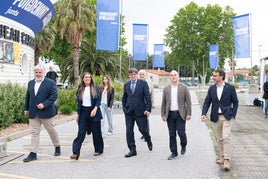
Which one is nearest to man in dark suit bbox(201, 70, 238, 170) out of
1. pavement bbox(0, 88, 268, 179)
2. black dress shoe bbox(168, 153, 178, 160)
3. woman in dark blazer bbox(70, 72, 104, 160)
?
pavement bbox(0, 88, 268, 179)

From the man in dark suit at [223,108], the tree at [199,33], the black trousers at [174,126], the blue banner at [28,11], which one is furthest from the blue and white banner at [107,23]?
the tree at [199,33]

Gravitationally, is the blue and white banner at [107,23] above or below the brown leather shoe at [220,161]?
above

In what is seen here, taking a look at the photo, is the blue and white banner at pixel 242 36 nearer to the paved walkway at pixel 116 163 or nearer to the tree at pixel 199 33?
the paved walkway at pixel 116 163

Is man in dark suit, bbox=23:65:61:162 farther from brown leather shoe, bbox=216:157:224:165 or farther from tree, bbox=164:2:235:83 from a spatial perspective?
tree, bbox=164:2:235:83

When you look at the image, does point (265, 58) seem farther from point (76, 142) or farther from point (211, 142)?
point (76, 142)

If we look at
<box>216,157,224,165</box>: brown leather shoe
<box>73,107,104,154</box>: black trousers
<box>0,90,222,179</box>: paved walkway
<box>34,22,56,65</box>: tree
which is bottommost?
<box>0,90,222,179</box>: paved walkway

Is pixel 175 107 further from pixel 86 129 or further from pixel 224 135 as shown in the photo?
pixel 86 129

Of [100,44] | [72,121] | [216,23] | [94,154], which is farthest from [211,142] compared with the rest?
[216,23]

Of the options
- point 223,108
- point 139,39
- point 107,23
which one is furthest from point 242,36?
point 223,108

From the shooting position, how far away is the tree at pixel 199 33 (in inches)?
2606

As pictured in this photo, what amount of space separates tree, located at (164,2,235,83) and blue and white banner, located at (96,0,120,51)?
1904 inches

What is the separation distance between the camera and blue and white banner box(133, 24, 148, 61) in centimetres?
2627

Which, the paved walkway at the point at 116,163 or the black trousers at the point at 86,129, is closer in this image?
the paved walkway at the point at 116,163

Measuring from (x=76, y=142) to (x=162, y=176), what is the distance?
6.70 feet
